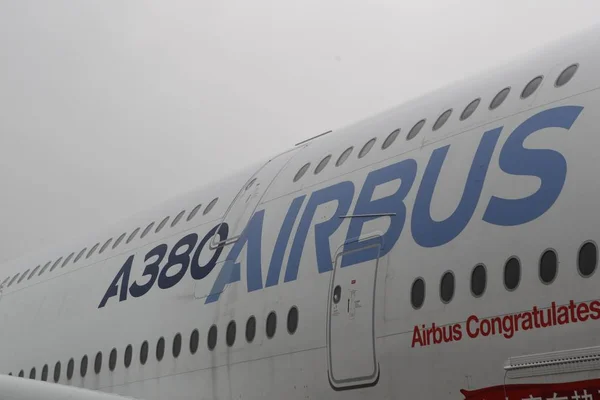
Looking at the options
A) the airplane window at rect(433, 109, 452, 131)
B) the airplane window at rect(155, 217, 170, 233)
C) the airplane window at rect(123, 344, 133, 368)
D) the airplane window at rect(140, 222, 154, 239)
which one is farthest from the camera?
the airplane window at rect(140, 222, 154, 239)

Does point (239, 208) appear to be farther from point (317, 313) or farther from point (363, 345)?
point (363, 345)

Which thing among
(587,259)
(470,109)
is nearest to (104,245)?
(470,109)

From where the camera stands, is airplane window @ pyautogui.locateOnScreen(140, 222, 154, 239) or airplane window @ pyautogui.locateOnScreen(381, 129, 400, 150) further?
airplane window @ pyautogui.locateOnScreen(140, 222, 154, 239)

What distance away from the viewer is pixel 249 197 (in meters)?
11.7

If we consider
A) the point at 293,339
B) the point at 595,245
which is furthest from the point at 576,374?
the point at 293,339

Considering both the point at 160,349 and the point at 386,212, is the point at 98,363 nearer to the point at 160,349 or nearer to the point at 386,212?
the point at 160,349

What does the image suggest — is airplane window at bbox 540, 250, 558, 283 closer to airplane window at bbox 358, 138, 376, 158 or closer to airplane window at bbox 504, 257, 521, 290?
airplane window at bbox 504, 257, 521, 290

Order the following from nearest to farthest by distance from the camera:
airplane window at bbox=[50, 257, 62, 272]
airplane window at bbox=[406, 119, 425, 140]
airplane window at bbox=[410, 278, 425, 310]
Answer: airplane window at bbox=[410, 278, 425, 310] < airplane window at bbox=[406, 119, 425, 140] < airplane window at bbox=[50, 257, 62, 272]

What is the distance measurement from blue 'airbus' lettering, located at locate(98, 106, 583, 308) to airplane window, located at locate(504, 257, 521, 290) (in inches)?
12.7

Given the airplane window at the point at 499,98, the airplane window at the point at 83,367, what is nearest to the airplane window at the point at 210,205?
the airplane window at the point at 83,367

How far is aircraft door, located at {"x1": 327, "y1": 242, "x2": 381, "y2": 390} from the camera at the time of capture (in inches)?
330

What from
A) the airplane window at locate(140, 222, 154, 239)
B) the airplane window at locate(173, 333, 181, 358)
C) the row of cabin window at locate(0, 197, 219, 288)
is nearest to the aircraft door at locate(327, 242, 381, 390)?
the airplane window at locate(173, 333, 181, 358)

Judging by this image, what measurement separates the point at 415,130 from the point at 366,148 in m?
0.80

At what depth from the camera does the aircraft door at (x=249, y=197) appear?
11.2 m
